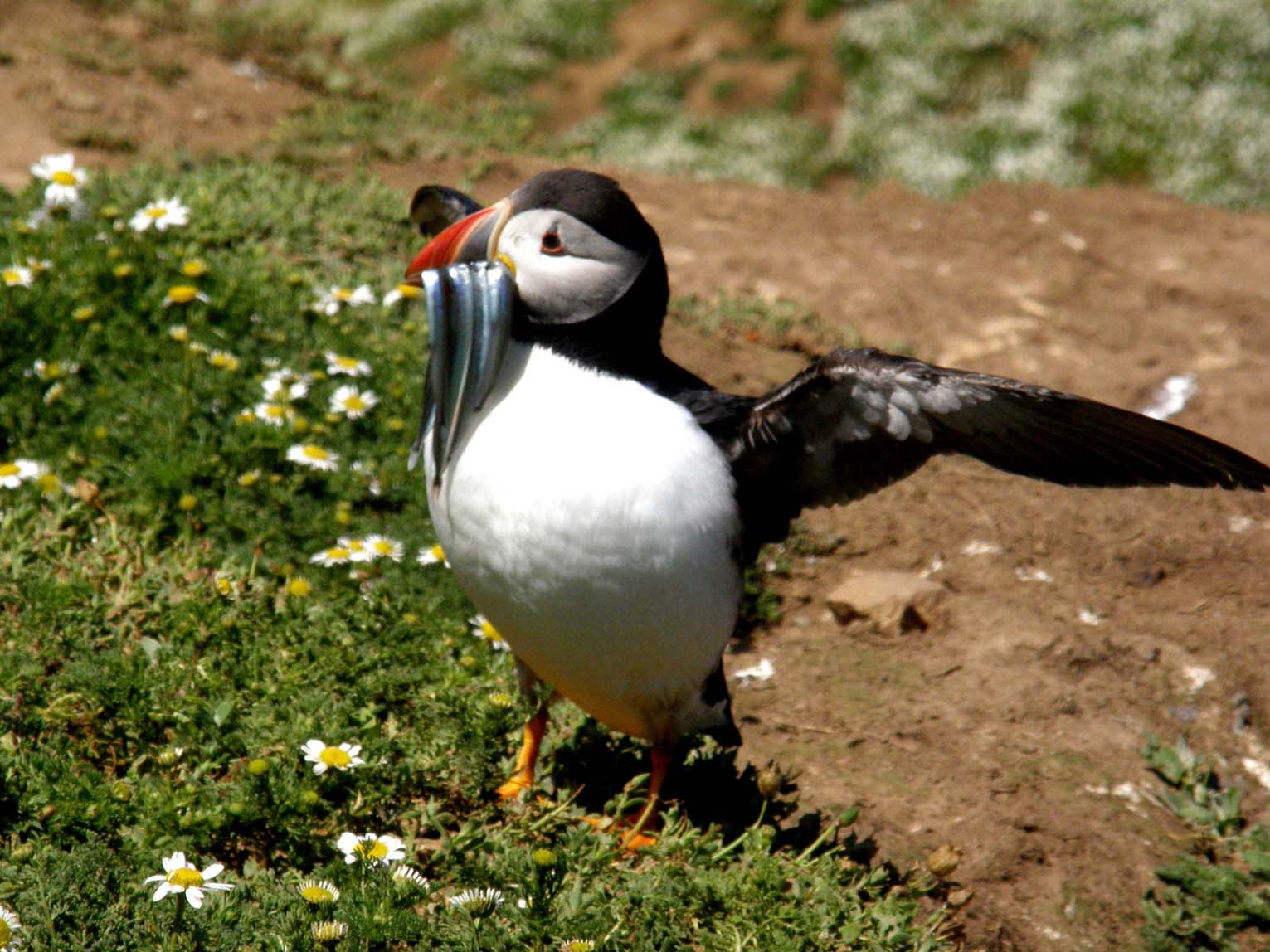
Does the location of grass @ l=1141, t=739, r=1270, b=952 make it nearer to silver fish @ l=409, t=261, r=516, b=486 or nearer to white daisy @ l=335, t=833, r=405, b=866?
white daisy @ l=335, t=833, r=405, b=866

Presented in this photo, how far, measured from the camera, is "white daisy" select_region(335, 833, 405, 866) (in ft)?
10.5

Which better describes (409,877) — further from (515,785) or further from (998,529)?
(998,529)

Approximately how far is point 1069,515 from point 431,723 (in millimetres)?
2781

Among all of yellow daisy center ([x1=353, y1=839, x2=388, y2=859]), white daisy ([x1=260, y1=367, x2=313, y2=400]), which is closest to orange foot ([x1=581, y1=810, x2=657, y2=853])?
yellow daisy center ([x1=353, y1=839, x2=388, y2=859])

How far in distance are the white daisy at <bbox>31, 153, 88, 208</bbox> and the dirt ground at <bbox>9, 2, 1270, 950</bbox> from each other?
107cm

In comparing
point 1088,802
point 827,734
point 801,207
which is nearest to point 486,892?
point 827,734

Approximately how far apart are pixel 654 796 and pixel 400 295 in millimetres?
2687

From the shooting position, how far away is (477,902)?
3215 millimetres

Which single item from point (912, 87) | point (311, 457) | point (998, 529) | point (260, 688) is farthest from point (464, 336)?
point (912, 87)

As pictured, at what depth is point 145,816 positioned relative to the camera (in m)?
3.40

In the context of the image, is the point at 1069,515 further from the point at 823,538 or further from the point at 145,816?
the point at 145,816

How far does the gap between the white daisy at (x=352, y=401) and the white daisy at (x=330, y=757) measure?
5.87ft

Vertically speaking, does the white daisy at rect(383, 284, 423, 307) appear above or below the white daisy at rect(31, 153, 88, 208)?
below

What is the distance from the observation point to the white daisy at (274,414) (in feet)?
16.1
